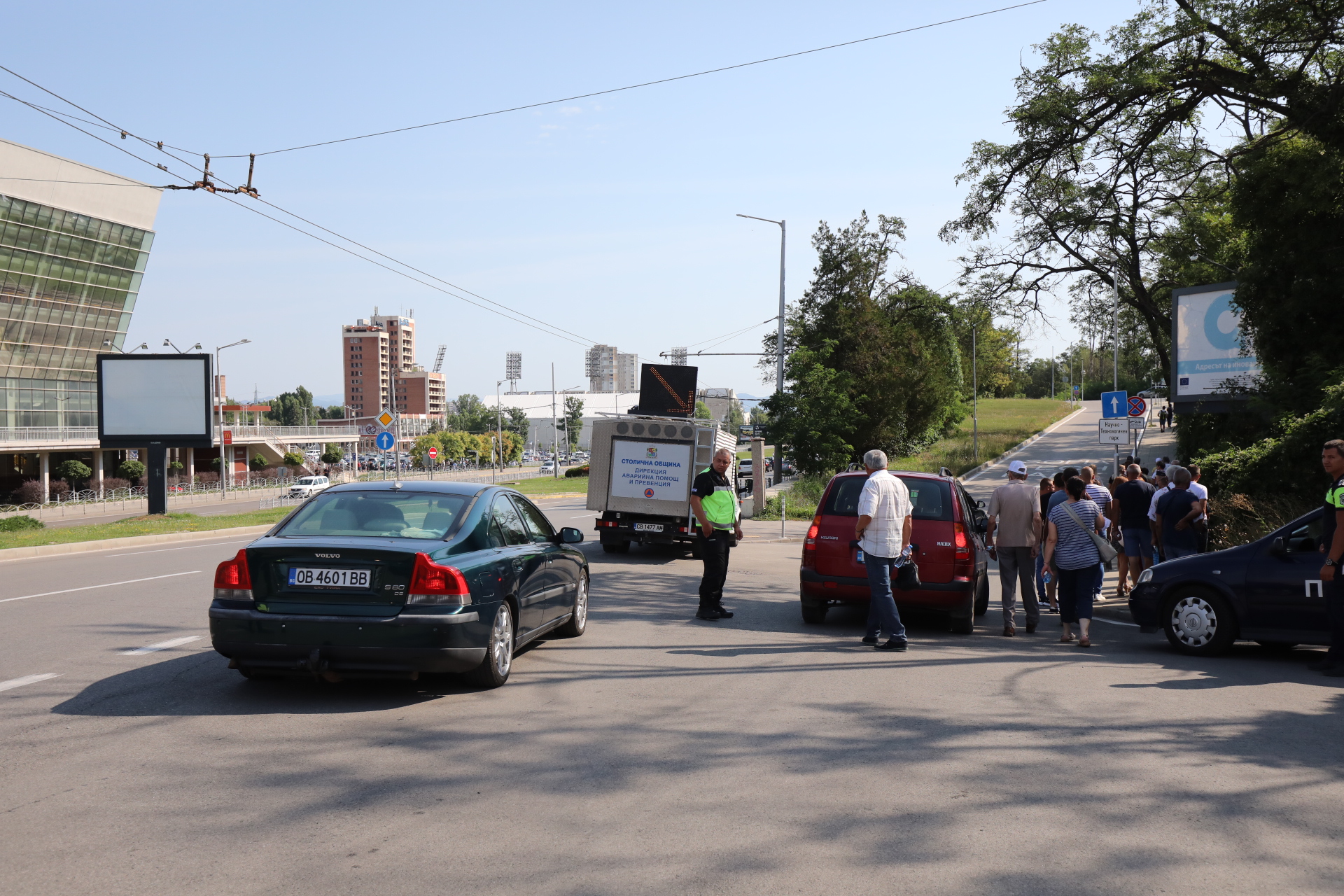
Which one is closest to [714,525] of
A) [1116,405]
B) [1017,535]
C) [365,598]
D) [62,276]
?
[1017,535]

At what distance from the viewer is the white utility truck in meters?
20.7

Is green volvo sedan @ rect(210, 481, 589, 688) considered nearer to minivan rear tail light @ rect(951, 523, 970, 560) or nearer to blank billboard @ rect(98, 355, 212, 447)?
minivan rear tail light @ rect(951, 523, 970, 560)

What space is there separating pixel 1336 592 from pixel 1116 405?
16.0 metres

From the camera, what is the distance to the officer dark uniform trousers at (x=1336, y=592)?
327 inches

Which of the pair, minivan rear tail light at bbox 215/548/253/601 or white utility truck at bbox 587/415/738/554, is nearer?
minivan rear tail light at bbox 215/548/253/601

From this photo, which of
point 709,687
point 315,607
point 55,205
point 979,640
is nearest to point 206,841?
point 315,607

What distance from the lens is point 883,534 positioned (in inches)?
383

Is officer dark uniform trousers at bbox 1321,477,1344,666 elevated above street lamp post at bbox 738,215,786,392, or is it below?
below

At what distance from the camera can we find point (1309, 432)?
53.7ft

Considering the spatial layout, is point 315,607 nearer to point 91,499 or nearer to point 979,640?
point 979,640

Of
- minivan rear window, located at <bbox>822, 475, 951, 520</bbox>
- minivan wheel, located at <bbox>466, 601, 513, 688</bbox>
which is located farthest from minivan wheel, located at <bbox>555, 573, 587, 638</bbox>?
minivan rear window, located at <bbox>822, 475, 951, 520</bbox>

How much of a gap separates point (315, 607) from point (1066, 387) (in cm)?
16925

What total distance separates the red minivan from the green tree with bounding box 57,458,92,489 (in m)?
67.1

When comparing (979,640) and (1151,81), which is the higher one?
(1151,81)
